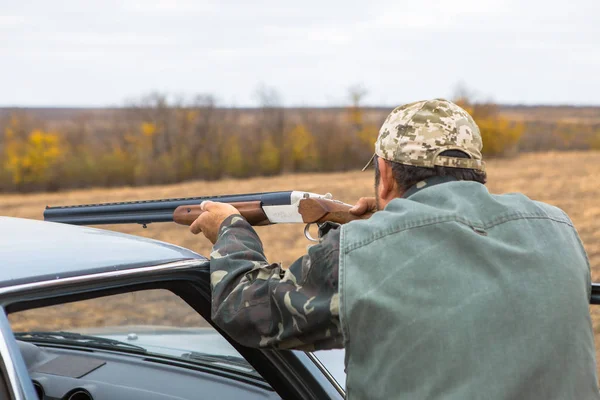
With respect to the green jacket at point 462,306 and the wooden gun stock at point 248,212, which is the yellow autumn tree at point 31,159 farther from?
the green jacket at point 462,306

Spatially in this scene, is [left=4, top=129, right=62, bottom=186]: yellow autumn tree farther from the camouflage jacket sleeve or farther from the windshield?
the camouflage jacket sleeve

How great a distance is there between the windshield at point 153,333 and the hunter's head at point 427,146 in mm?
862

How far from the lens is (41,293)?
1.84 m

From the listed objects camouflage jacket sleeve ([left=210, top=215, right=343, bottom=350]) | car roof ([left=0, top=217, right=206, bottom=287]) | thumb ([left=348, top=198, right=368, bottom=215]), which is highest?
car roof ([left=0, top=217, right=206, bottom=287])

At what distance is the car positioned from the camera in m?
1.86

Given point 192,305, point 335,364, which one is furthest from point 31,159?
point 192,305

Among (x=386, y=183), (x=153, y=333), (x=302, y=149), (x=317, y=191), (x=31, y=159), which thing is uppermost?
(x=386, y=183)

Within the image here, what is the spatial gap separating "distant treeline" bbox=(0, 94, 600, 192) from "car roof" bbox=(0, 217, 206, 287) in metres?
31.5

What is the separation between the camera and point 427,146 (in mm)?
2135

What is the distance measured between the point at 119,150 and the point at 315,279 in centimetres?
3401

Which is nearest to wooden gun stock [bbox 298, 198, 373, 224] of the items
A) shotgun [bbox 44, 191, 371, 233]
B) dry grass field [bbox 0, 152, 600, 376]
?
shotgun [bbox 44, 191, 371, 233]

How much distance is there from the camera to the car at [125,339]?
1863 millimetres

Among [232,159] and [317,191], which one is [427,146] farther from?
[232,159]

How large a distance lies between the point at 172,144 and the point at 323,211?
34294mm
